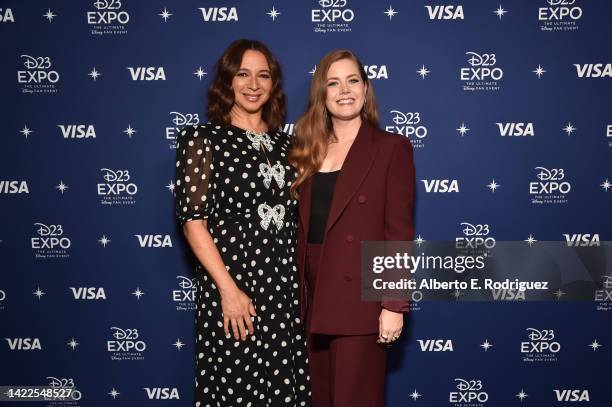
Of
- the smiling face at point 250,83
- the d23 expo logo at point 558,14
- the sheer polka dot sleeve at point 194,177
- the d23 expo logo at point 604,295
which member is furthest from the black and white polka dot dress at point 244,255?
the d23 expo logo at point 604,295

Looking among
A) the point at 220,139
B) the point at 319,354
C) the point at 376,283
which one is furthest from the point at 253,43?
the point at 319,354

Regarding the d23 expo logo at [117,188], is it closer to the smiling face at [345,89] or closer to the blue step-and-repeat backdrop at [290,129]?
the blue step-and-repeat backdrop at [290,129]

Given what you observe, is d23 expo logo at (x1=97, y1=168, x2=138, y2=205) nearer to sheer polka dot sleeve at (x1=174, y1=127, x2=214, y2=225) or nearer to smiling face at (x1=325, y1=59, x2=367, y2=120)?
sheer polka dot sleeve at (x1=174, y1=127, x2=214, y2=225)

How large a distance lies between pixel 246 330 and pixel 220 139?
30.0 inches

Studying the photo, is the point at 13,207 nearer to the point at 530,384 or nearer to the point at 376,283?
the point at 376,283

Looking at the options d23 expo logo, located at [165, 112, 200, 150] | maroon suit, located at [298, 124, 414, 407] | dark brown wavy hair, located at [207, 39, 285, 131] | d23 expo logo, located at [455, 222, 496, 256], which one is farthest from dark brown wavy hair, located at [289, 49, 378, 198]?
d23 expo logo, located at [455, 222, 496, 256]

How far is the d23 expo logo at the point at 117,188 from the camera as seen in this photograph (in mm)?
2459

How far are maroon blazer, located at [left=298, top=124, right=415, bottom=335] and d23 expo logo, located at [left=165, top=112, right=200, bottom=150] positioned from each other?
40.8 inches

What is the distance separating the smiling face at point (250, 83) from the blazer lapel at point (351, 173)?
1.54 ft

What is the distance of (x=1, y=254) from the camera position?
8.25 feet

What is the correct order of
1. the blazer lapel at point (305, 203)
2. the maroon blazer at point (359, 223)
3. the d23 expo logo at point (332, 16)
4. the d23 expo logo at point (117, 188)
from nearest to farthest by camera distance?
the maroon blazer at point (359, 223), the blazer lapel at point (305, 203), the d23 expo logo at point (332, 16), the d23 expo logo at point (117, 188)

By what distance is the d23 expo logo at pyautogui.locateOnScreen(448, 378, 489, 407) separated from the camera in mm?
2508

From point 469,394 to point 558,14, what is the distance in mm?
2087

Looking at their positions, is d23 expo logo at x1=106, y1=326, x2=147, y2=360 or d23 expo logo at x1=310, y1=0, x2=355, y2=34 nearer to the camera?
d23 expo logo at x1=310, y1=0, x2=355, y2=34
